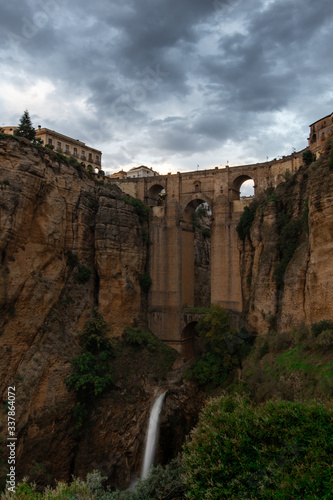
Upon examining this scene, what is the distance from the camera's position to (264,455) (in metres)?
9.43

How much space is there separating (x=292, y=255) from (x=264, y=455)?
1305cm

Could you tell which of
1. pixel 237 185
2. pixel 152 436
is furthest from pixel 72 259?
pixel 237 185

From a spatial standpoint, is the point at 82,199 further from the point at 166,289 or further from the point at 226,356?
the point at 226,356

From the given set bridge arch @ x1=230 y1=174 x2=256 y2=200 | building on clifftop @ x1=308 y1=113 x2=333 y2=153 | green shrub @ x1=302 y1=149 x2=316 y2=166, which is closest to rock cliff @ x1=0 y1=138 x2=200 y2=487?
bridge arch @ x1=230 y1=174 x2=256 y2=200

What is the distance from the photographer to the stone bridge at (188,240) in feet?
84.3

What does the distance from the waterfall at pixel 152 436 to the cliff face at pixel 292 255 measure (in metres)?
6.82

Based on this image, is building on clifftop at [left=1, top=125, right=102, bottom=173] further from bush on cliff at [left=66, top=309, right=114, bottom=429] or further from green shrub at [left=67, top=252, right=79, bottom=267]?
bush on cliff at [left=66, top=309, right=114, bottom=429]

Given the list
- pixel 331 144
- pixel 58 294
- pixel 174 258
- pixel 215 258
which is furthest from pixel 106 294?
pixel 331 144

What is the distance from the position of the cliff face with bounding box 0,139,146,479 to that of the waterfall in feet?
11.9

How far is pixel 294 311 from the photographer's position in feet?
→ 65.0

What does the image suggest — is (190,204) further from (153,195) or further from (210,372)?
(210,372)

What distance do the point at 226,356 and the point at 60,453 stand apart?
964 centimetres

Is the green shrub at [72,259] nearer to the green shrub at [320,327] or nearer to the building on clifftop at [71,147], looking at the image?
the building on clifftop at [71,147]

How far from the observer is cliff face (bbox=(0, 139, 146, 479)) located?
20031 mm
